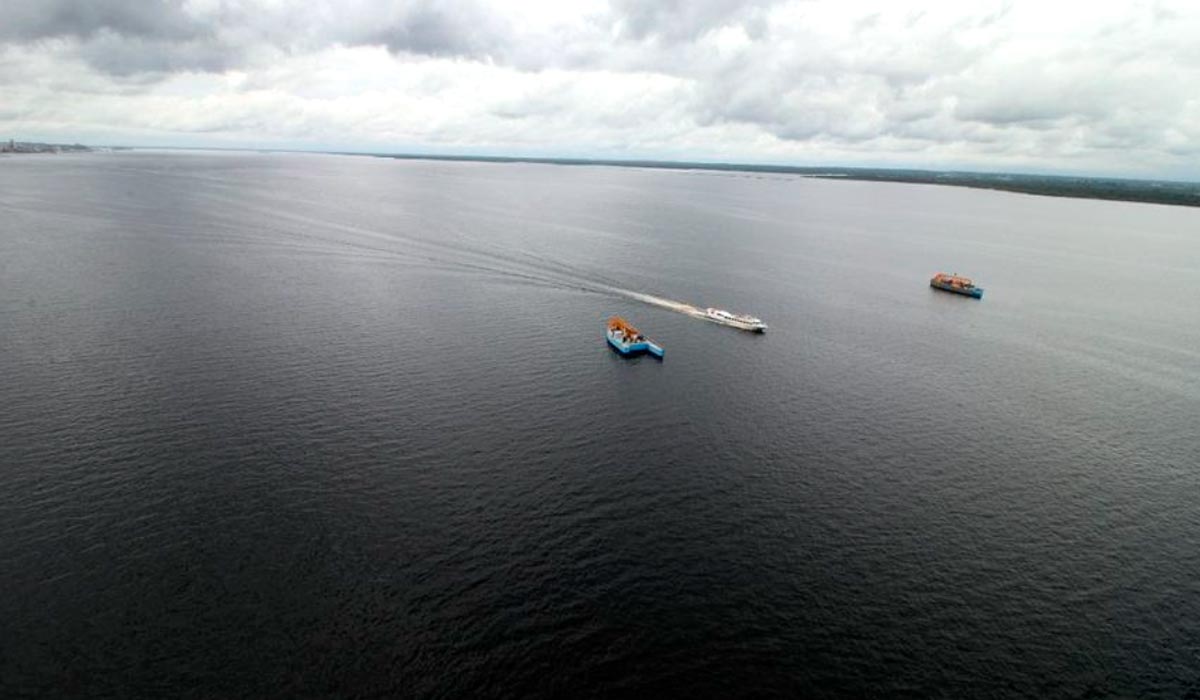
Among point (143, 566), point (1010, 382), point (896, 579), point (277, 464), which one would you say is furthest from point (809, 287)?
point (143, 566)

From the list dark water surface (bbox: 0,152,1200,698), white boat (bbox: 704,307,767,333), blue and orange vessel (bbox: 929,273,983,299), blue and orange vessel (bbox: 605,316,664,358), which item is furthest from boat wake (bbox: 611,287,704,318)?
blue and orange vessel (bbox: 929,273,983,299)

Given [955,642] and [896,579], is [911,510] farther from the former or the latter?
[955,642]

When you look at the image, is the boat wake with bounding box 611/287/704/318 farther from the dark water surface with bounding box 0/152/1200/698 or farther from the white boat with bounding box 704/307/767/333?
the dark water surface with bounding box 0/152/1200/698

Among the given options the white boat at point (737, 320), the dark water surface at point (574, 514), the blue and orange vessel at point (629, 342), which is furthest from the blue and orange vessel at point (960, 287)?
the blue and orange vessel at point (629, 342)

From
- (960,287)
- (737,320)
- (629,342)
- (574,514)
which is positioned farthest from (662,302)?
(574,514)

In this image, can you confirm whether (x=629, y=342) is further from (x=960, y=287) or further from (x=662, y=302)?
(x=960, y=287)
